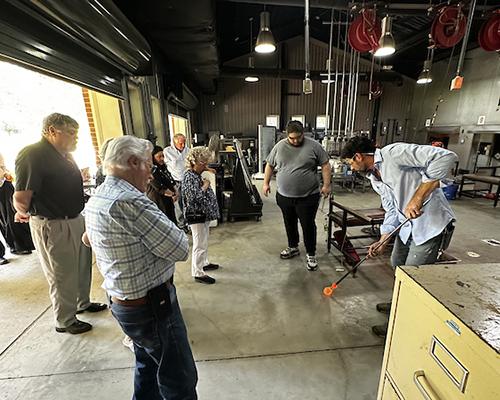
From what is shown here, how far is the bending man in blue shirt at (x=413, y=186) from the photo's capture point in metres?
1.54

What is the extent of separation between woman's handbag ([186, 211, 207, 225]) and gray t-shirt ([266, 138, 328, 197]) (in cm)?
93

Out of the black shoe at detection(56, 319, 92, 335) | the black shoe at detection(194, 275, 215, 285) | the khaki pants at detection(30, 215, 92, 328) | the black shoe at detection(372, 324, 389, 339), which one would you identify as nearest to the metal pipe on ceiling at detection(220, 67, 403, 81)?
the black shoe at detection(194, 275, 215, 285)

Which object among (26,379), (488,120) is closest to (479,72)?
(488,120)

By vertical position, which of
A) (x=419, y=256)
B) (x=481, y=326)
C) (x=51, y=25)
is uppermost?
(x=51, y=25)

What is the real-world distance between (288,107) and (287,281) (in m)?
9.23

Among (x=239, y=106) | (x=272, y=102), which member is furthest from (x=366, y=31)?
(x=239, y=106)

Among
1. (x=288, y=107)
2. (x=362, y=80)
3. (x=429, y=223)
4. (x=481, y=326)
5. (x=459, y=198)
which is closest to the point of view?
(x=481, y=326)

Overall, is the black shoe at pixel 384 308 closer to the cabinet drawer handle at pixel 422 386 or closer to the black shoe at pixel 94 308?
the cabinet drawer handle at pixel 422 386

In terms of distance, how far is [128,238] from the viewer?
1005mm

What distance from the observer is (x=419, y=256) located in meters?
1.70

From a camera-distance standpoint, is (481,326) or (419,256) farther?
(419,256)

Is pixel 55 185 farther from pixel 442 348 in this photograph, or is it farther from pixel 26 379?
pixel 442 348

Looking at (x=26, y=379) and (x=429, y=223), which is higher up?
(x=429, y=223)

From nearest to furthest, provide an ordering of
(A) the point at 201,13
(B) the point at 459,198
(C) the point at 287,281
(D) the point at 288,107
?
(A) the point at 201,13 < (C) the point at 287,281 < (B) the point at 459,198 < (D) the point at 288,107
